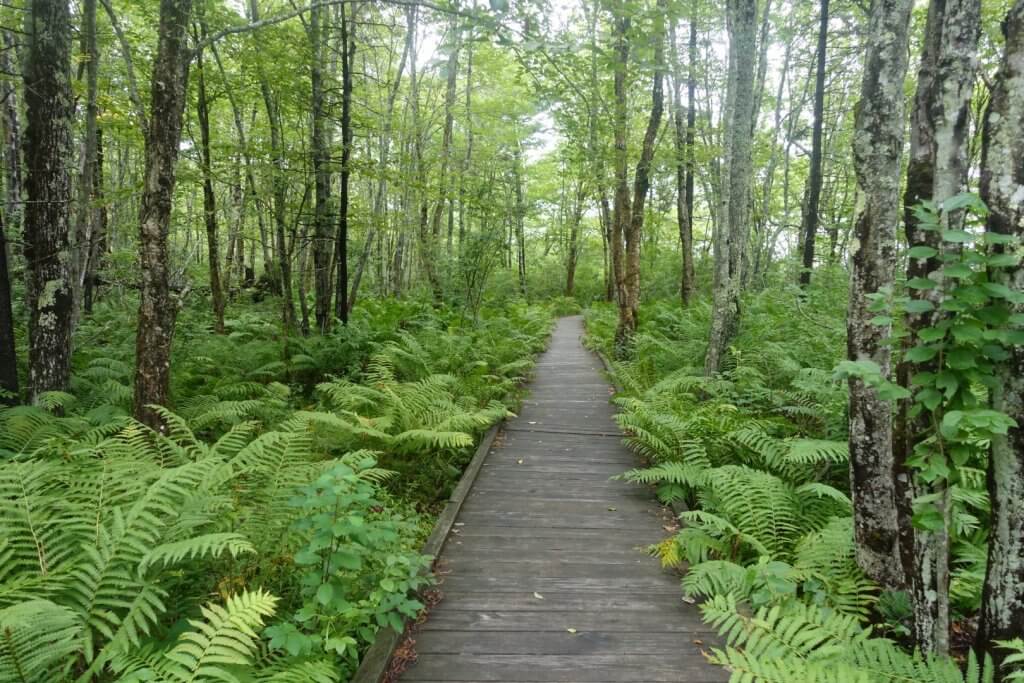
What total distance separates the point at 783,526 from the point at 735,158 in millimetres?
5789

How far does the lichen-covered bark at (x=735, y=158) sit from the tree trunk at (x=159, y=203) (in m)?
6.99

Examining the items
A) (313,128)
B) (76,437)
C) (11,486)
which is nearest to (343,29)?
(313,128)

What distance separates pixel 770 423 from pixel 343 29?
9.10m

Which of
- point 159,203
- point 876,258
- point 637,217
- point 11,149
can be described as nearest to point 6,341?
point 159,203

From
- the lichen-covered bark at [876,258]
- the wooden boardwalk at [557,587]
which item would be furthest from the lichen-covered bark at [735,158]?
the lichen-covered bark at [876,258]

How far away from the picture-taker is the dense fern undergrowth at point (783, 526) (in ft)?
8.47

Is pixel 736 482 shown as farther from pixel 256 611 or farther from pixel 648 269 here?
pixel 648 269

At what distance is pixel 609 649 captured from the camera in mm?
3227

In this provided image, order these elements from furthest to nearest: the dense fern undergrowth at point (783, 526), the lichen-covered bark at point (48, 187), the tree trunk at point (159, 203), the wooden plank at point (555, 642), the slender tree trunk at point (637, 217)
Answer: the slender tree trunk at point (637, 217), the lichen-covered bark at point (48, 187), the tree trunk at point (159, 203), the wooden plank at point (555, 642), the dense fern undergrowth at point (783, 526)

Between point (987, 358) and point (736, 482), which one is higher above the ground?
point (987, 358)

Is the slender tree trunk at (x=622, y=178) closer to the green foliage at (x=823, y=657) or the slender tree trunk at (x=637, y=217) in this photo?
the slender tree trunk at (x=637, y=217)

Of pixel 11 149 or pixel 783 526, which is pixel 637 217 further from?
pixel 11 149

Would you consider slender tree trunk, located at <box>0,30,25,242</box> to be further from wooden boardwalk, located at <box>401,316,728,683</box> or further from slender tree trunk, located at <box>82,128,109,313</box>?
wooden boardwalk, located at <box>401,316,728,683</box>

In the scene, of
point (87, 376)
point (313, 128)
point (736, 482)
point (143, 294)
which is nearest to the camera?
point (736, 482)
